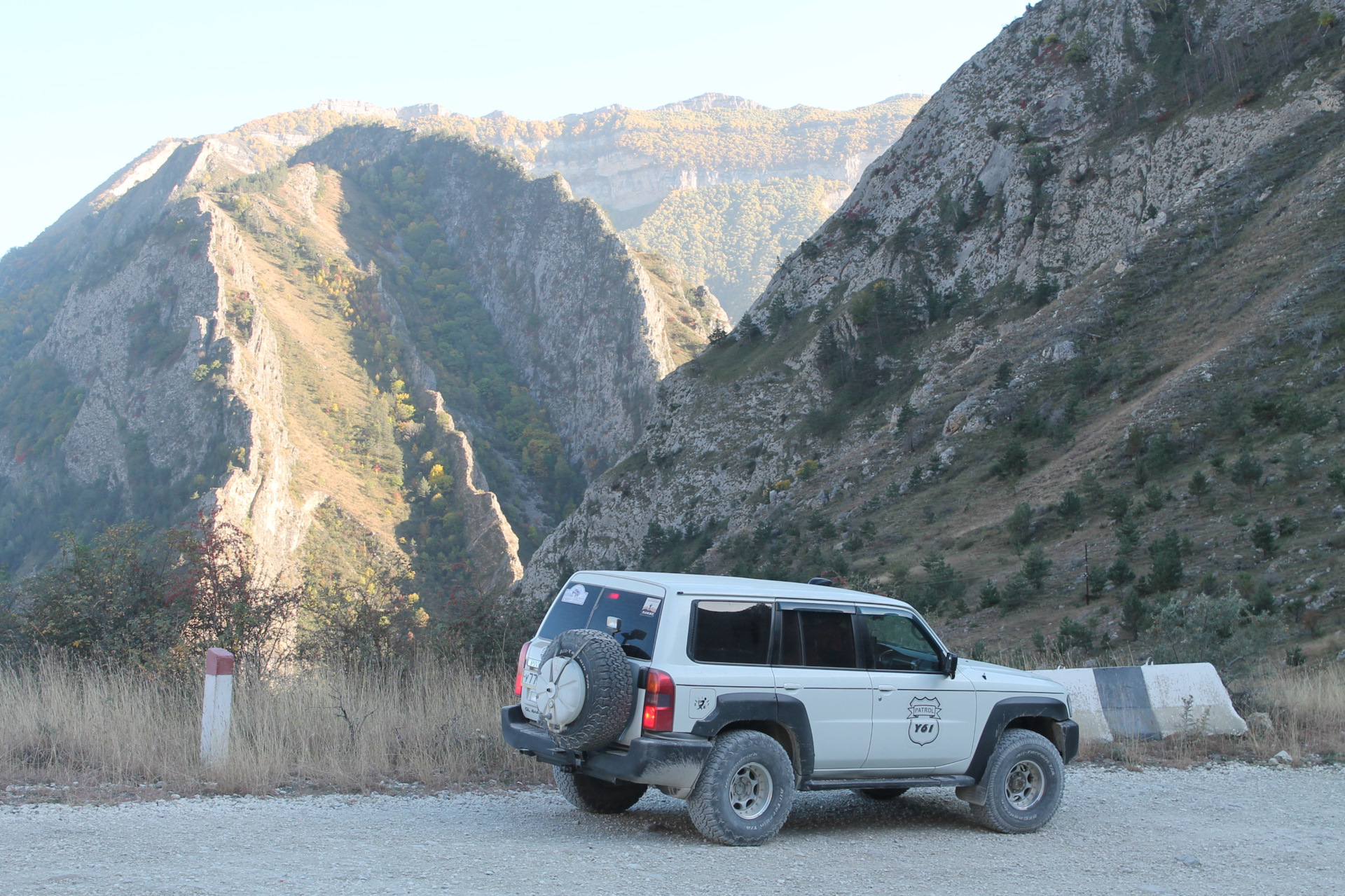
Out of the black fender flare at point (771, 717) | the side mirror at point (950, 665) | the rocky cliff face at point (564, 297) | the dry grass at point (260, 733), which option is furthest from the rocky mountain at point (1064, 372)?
the rocky cliff face at point (564, 297)

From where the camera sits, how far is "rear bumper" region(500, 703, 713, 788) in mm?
5391

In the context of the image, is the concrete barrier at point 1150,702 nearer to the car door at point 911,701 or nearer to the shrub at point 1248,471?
the car door at point 911,701

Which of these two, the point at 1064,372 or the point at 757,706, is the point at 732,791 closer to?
the point at 757,706

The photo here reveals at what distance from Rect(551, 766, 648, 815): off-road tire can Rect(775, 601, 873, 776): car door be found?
1459 mm

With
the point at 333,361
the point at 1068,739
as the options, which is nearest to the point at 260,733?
the point at 1068,739

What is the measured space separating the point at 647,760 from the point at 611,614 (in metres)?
1.01

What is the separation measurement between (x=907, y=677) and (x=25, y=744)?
6.73 m

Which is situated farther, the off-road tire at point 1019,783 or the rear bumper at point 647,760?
the off-road tire at point 1019,783

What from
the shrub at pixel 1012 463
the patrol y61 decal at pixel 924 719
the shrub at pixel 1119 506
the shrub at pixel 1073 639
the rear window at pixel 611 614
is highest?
the shrub at pixel 1012 463

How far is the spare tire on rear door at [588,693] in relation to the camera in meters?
5.51

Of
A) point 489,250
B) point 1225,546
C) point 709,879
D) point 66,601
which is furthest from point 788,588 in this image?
point 489,250

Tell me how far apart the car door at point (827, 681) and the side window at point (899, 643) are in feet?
0.62

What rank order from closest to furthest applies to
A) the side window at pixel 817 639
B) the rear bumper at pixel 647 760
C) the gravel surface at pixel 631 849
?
1. the gravel surface at pixel 631 849
2. the rear bumper at pixel 647 760
3. the side window at pixel 817 639

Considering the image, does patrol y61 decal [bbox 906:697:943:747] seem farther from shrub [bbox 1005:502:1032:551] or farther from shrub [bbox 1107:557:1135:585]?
shrub [bbox 1005:502:1032:551]
